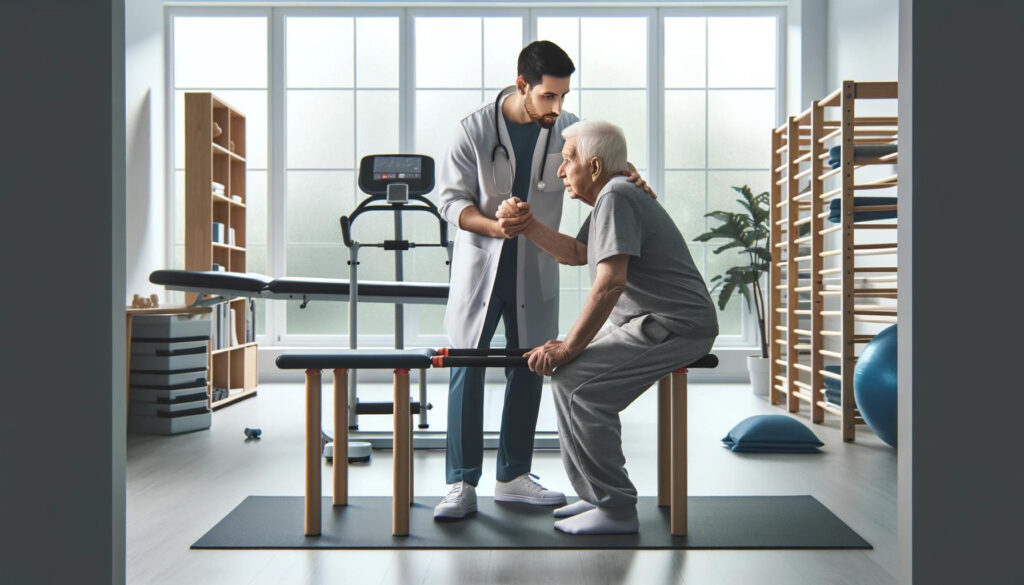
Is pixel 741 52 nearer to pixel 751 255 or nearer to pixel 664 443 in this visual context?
pixel 751 255

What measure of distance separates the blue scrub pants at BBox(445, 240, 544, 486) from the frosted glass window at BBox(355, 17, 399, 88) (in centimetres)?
456

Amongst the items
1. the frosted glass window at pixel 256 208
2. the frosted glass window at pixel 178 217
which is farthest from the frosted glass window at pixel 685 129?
the frosted glass window at pixel 178 217

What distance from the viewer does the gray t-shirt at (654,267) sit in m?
2.45

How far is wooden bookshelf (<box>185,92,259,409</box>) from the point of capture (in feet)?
17.4

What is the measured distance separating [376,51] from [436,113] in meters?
0.69

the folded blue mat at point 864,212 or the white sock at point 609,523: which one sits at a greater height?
the folded blue mat at point 864,212

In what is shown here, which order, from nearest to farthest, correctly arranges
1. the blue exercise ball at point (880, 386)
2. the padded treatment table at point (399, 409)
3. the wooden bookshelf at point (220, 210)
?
1. the padded treatment table at point (399, 409)
2. the blue exercise ball at point (880, 386)
3. the wooden bookshelf at point (220, 210)

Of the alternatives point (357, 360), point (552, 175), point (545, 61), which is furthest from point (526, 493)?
point (545, 61)

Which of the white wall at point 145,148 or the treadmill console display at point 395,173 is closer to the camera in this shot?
the treadmill console display at point 395,173

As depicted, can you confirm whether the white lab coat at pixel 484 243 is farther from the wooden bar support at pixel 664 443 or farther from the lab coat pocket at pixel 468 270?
the wooden bar support at pixel 664 443

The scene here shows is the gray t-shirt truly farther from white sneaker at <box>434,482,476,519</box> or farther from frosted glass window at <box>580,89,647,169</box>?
frosted glass window at <box>580,89,647,169</box>

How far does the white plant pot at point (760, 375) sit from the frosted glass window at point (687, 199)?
133 centimetres

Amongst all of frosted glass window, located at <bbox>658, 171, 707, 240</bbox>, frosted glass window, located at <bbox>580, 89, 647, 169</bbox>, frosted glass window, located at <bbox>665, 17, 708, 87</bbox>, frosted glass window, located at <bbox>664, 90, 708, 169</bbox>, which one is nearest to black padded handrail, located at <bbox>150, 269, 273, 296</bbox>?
frosted glass window, located at <bbox>580, 89, 647, 169</bbox>
